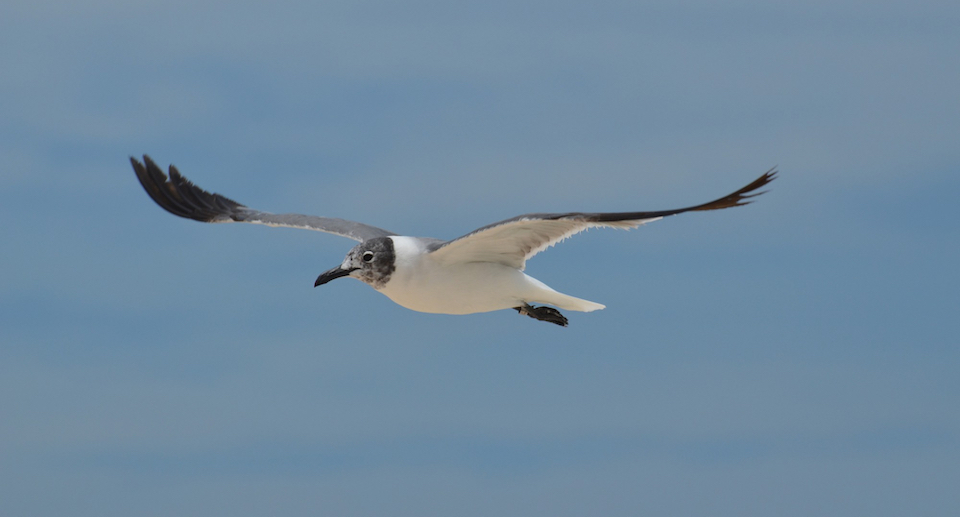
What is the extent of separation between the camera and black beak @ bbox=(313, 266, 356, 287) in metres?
11.4

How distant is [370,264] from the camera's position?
443 inches

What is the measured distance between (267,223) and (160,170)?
8.00 ft

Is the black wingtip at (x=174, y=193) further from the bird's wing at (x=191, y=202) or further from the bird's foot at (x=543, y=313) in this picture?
the bird's foot at (x=543, y=313)

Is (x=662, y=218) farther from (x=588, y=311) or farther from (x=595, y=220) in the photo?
(x=588, y=311)

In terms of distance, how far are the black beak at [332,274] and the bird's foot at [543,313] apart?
2.26 m

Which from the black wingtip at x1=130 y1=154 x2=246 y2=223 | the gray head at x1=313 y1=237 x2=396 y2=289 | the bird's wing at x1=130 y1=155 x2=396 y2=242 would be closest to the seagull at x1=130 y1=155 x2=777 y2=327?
the gray head at x1=313 y1=237 x2=396 y2=289

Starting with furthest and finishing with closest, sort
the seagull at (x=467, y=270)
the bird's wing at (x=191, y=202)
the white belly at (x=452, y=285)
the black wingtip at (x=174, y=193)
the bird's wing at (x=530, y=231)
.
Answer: the black wingtip at (x=174, y=193) < the bird's wing at (x=191, y=202) < the white belly at (x=452, y=285) < the seagull at (x=467, y=270) < the bird's wing at (x=530, y=231)

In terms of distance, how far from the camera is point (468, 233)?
403 inches

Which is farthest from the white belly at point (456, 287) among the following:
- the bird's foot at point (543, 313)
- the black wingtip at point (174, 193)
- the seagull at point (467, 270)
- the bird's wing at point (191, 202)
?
the black wingtip at point (174, 193)

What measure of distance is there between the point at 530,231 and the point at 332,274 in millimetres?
2528

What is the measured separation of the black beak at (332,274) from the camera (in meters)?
11.4

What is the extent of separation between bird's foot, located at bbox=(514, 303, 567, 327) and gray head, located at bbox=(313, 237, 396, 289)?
6.14ft

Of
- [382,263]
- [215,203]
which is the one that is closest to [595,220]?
[382,263]

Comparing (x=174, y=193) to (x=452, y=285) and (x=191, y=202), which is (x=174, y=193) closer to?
(x=191, y=202)
